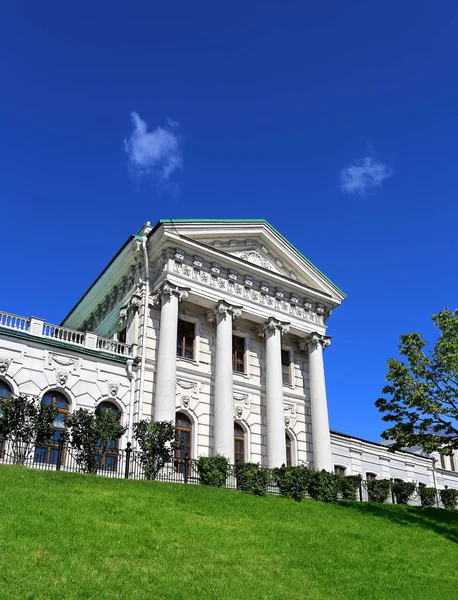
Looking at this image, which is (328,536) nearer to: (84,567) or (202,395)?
(84,567)

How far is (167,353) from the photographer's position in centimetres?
2817

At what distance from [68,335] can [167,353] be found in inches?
198

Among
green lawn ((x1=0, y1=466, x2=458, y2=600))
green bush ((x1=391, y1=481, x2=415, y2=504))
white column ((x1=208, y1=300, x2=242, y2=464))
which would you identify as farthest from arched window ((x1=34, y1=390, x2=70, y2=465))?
green bush ((x1=391, y1=481, x2=415, y2=504))

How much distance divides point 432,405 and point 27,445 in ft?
51.4

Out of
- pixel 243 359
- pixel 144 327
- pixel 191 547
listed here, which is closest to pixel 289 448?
pixel 243 359

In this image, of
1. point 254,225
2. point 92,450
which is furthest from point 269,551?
point 254,225

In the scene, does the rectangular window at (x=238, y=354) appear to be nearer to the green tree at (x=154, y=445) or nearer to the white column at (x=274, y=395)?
the white column at (x=274, y=395)

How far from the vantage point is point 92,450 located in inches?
901

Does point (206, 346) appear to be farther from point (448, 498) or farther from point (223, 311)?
point (448, 498)

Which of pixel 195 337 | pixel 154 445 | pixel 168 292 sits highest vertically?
pixel 168 292

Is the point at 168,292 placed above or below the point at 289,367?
above

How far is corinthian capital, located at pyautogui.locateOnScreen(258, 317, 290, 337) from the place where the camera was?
1305 inches

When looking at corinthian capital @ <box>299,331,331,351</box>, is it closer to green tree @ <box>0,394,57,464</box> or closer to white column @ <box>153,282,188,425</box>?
white column @ <box>153,282,188,425</box>

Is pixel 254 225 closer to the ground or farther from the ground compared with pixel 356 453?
farther from the ground
